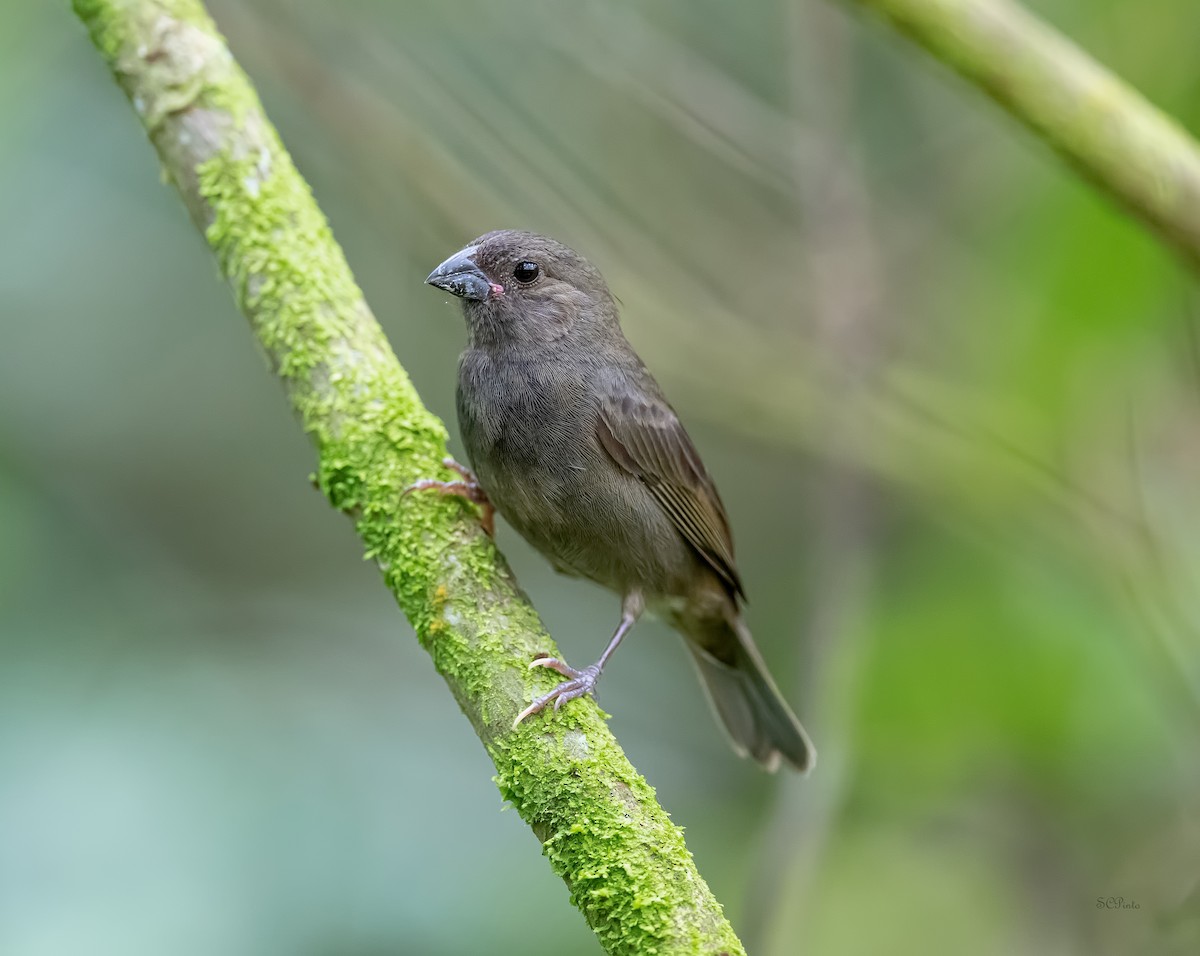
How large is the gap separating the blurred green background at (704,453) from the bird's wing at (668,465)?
434 mm

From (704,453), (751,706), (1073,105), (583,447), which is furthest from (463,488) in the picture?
(704,453)

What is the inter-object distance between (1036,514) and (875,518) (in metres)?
0.62

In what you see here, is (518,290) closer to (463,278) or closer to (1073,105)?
(463,278)

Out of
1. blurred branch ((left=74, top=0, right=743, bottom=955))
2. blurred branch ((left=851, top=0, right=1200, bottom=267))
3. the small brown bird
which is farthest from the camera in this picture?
the small brown bird

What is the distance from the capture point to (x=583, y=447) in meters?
3.85

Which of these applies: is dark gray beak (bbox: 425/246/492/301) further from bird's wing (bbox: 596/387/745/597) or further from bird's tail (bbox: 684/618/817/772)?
bird's tail (bbox: 684/618/817/772)

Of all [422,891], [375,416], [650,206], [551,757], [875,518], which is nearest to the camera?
[551,757]

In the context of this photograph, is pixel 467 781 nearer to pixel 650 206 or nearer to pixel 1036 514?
pixel 1036 514

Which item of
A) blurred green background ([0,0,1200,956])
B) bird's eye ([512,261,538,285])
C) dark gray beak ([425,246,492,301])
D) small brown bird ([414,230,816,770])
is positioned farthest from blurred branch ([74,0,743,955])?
blurred green background ([0,0,1200,956])

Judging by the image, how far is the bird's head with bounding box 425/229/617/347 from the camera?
4.04 metres

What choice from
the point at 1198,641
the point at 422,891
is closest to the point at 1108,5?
the point at 1198,641

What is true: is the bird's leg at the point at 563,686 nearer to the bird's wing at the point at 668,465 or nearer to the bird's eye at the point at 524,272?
the bird's wing at the point at 668,465

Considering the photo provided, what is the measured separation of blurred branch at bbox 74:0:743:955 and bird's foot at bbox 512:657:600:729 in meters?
0.02

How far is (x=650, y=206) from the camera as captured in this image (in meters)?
6.02
